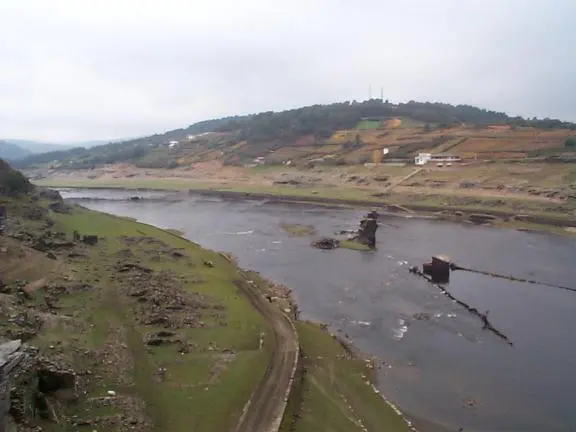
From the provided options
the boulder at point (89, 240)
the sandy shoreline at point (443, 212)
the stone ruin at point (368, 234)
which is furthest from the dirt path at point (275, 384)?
the sandy shoreline at point (443, 212)

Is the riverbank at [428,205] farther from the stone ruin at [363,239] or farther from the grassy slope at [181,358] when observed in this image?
the grassy slope at [181,358]

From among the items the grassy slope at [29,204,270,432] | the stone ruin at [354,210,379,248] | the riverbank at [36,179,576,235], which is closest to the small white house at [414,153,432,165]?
the riverbank at [36,179,576,235]

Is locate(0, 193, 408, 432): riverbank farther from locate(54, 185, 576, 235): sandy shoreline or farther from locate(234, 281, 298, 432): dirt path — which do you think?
locate(54, 185, 576, 235): sandy shoreline

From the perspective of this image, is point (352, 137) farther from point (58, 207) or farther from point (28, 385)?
point (28, 385)

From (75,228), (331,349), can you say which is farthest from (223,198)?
(331,349)

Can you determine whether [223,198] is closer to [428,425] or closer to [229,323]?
[229,323]

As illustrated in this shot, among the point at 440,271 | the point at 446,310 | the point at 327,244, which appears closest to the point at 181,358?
the point at 446,310
